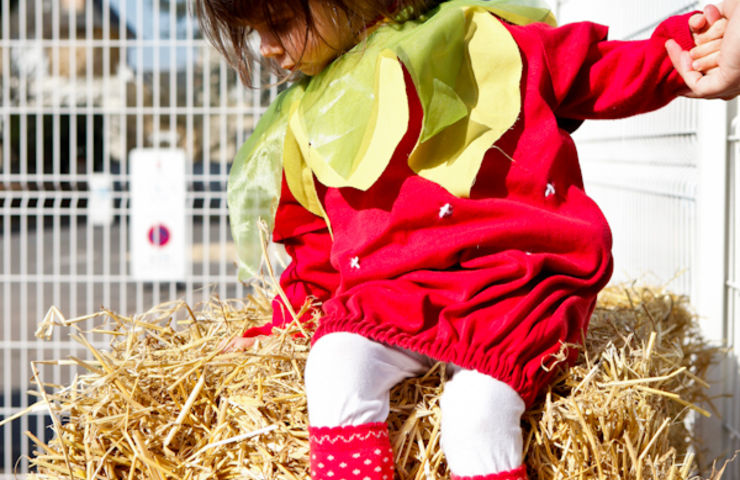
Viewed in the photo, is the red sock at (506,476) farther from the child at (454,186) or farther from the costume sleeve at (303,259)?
the costume sleeve at (303,259)

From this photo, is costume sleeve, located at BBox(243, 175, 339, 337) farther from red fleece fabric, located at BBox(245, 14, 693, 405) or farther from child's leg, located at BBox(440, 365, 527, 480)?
child's leg, located at BBox(440, 365, 527, 480)

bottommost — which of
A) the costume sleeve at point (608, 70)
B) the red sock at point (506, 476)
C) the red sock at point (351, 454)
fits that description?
the red sock at point (506, 476)

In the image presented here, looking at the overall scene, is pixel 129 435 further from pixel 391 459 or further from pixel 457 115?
pixel 457 115

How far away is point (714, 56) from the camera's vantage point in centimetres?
132

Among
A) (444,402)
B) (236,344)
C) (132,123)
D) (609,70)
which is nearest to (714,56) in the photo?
(609,70)

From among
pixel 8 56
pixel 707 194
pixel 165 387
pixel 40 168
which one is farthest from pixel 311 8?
pixel 8 56

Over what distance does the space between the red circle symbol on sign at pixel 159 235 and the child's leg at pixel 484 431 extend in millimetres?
1921

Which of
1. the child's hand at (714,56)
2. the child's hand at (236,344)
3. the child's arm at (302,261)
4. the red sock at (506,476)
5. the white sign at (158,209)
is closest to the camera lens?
the red sock at (506,476)

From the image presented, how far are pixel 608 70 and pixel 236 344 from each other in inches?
30.9

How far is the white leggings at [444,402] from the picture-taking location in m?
1.14

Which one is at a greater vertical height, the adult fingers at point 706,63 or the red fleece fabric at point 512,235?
the adult fingers at point 706,63

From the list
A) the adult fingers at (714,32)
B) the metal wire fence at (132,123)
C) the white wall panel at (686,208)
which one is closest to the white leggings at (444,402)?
the adult fingers at (714,32)

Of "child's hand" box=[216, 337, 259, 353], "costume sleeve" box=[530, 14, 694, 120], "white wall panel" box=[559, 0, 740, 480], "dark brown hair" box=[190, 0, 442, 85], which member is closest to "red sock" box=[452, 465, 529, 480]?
"child's hand" box=[216, 337, 259, 353]

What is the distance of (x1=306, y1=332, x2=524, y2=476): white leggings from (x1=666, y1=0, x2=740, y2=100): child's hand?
576mm
